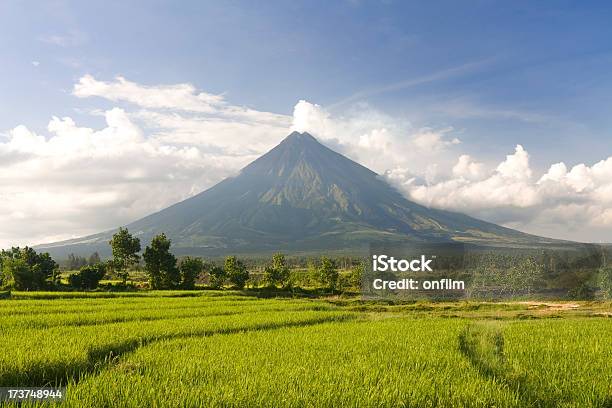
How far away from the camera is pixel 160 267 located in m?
67.4

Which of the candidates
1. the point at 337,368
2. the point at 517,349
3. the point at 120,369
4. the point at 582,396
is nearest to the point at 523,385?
the point at 582,396

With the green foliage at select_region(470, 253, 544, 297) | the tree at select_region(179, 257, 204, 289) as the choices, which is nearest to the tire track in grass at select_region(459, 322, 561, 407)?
the tree at select_region(179, 257, 204, 289)

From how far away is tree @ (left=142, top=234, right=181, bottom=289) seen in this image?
66.9 metres

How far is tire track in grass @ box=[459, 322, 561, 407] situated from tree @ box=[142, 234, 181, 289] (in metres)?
57.5

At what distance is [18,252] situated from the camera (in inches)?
2697

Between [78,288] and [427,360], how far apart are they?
58.7m

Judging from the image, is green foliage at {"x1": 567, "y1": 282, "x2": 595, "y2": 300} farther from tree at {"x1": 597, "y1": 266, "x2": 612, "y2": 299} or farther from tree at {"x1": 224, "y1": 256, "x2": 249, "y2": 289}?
tree at {"x1": 224, "y1": 256, "x2": 249, "y2": 289}

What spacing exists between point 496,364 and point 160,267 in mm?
63596

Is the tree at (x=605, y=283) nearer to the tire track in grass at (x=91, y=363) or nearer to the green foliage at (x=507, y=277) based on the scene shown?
the green foliage at (x=507, y=277)

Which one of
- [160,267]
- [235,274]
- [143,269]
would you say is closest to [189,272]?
[160,267]

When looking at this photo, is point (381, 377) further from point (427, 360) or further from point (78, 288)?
point (78, 288)

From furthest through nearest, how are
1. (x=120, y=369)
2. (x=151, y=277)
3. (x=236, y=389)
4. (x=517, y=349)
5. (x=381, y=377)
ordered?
(x=151, y=277)
(x=517, y=349)
(x=120, y=369)
(x=381, y=377)
(x=236, y=389)

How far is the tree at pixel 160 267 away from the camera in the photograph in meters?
66.9

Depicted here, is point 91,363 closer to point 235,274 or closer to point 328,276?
point 235,274
